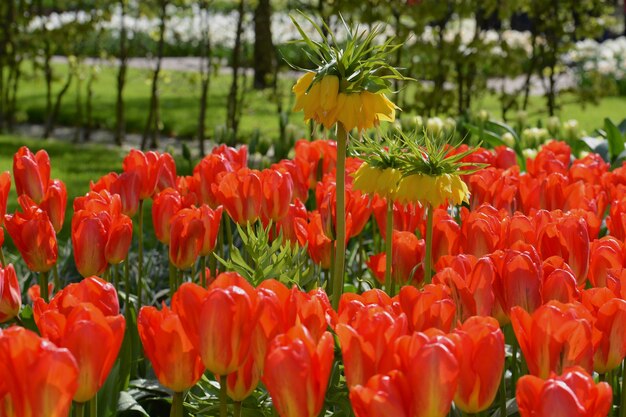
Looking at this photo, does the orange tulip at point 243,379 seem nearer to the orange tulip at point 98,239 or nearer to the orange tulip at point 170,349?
the orange tulip at point 170,349

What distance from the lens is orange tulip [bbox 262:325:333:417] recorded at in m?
1.34

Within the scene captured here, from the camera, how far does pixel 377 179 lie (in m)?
2.27

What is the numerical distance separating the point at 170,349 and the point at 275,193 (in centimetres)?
117

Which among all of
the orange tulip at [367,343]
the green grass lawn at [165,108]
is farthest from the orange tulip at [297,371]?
the green grass lawn at [165,108]

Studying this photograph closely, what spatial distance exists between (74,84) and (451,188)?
13.8 metres

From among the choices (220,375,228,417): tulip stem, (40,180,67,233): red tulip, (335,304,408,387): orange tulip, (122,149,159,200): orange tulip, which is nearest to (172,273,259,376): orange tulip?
(220,375,228,417): tulip stem

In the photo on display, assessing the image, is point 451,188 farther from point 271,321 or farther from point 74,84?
point 74,84

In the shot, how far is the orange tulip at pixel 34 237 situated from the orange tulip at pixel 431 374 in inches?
49.8

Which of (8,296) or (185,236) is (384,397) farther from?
(185,236)

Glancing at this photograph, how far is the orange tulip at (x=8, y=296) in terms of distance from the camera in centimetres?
201

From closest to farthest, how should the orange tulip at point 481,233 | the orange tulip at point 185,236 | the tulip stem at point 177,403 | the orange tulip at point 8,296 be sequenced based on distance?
the tulip stem at point 177,403 < the orange tulip at point 8,296 < the orange tulip at point 481,233 < the orange tulip at point 185,236

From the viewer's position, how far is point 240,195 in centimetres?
267

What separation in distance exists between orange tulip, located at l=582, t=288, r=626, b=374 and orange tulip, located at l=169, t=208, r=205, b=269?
101cm

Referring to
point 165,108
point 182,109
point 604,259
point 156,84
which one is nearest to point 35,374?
point 604,259
